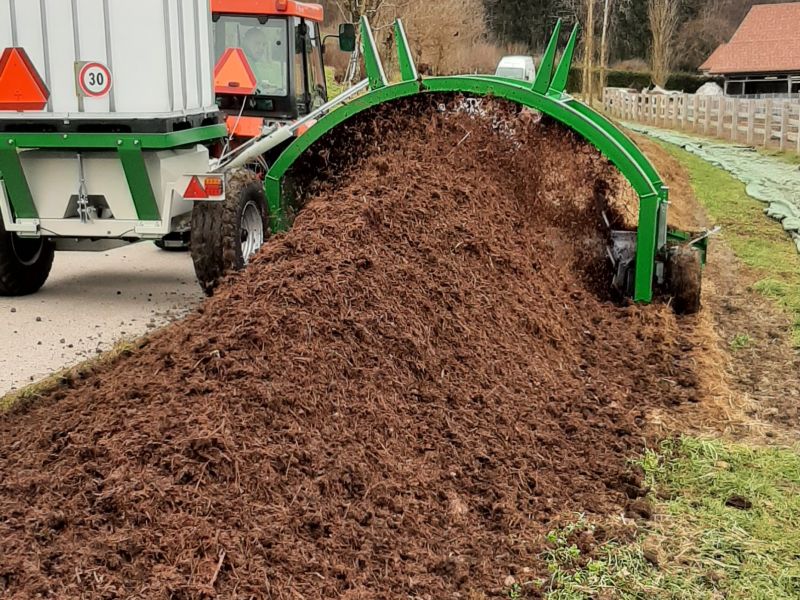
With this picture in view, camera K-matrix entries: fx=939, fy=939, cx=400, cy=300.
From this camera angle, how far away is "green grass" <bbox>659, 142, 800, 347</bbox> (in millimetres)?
8273

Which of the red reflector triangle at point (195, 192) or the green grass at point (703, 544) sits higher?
the red reflector triangle at point (195, 192)

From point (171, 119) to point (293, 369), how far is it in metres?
3.29

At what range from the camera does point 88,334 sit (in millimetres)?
6434

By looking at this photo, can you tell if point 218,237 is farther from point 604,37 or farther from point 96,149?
point 604,37

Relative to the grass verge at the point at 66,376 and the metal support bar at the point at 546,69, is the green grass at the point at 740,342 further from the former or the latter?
the grass verge at the point at 66,376

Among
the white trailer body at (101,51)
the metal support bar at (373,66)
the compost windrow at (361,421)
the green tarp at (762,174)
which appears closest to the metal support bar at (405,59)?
the metal support bar at (373,66)

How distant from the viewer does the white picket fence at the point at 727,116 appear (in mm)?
21859

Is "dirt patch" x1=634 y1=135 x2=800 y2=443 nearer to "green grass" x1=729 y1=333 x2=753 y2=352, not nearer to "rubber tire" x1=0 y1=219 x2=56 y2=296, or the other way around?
Answer: "green grass" x1=729 y1=333 x2=753 y2=352

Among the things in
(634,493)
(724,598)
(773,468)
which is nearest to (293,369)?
(634,493)

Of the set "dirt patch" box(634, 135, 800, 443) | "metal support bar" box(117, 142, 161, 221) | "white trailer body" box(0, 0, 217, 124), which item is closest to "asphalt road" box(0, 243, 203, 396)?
"metal support bar" box(117, 142, 161, 221)

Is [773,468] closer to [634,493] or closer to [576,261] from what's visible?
[634,493]

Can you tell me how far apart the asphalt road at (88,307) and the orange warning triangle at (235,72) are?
1.74 meters

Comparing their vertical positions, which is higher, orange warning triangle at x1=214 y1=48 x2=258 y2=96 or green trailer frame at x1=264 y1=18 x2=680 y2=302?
orange warning triangle at x1=214 y1=48 x2=258 y2=96

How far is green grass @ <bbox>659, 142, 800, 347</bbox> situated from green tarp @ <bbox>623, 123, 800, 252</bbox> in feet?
0.49
